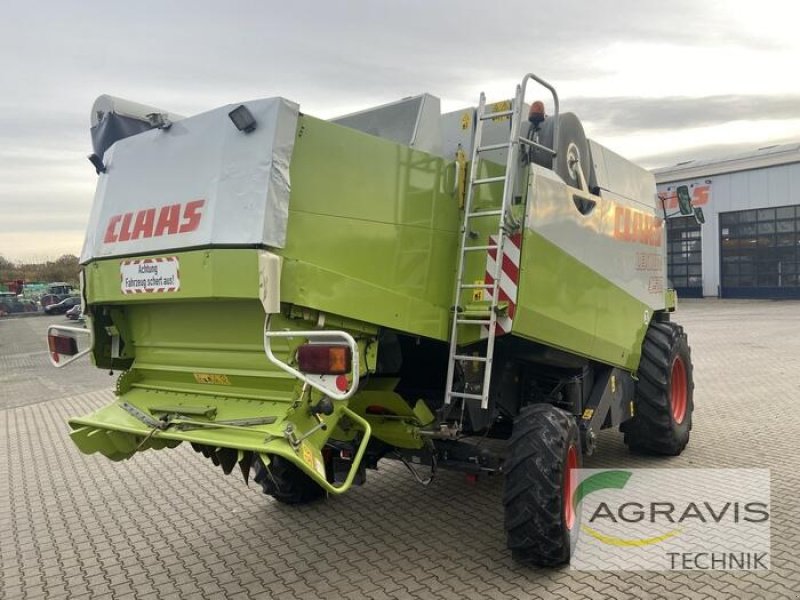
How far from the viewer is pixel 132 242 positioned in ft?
12.6

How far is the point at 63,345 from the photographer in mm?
4375

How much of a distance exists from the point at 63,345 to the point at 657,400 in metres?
4.66

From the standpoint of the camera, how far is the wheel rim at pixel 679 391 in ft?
21.0

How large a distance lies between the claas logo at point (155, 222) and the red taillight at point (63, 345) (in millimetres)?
778

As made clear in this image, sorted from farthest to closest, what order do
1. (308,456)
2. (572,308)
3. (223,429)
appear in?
(572,308), (223,429), (308,456)

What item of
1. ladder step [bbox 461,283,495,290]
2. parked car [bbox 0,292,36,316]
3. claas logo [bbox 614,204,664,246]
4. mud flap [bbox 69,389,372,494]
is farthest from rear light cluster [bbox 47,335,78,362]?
parked car [bbox 0,292,36,316]

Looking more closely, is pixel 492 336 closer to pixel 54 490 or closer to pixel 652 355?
pixel 652 355

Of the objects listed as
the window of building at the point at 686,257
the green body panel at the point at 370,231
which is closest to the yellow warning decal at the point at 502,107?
the green body panel at the point at 370,231

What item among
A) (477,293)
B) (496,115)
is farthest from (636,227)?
(477,293)

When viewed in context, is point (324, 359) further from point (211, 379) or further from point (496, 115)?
point (496, 115)

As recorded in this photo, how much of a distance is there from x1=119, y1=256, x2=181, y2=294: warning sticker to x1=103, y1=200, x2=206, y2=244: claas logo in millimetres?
147

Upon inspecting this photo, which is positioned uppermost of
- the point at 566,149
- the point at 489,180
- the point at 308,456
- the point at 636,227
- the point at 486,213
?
the point at 566,149

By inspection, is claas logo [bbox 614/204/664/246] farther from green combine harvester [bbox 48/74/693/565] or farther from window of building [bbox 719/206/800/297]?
window of building [bbox 719/206/800/297]

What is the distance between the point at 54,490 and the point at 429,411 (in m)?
3.83
